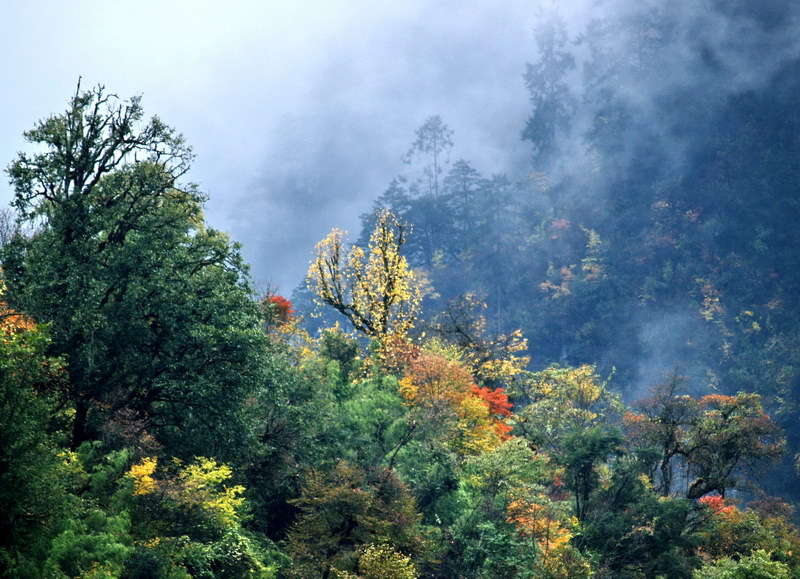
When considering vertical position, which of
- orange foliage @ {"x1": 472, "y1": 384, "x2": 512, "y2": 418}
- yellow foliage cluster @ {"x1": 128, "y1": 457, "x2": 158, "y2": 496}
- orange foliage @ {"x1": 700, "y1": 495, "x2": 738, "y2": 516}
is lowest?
yellow foliage cluster @ {"x1": 128, "y1": 457, "x2": 158, "y2": 496}

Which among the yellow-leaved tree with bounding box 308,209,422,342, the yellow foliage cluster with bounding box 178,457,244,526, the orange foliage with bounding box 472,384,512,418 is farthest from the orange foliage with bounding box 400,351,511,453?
the yellow foliage cluster with bounding box 178,457,244,526

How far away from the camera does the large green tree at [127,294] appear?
25781 millimetres

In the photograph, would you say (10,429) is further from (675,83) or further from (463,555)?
(675,83)

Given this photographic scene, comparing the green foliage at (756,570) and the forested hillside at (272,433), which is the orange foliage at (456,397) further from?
the green foliage at (756,570)

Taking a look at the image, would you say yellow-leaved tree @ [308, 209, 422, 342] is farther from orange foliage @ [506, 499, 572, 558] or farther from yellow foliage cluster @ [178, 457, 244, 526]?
yellow foliage cluster @ [178, 457, 244, 526]

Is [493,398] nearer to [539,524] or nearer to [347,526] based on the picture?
[539,524]

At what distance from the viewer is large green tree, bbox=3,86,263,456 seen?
2578cm

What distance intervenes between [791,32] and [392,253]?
88981mm

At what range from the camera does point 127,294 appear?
26.5m

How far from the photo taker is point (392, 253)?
4559cm

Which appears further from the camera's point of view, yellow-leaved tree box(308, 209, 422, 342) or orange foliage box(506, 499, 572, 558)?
yellow-leaved tree box(308, 209, 422, 342)

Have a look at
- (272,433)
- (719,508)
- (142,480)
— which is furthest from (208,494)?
(719,508)

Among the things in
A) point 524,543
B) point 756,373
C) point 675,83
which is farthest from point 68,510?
point 675,83

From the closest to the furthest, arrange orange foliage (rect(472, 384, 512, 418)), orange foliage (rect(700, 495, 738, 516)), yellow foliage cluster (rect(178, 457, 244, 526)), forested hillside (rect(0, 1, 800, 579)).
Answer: forested hillside (rect(0, 1, 800, 579))
yellow foliage cluster (rect(178, 457, 244, 526))
orange foliage (rect(700, 495, 738, 516))
orange foliage (rect(472, 384, 512, 418))
